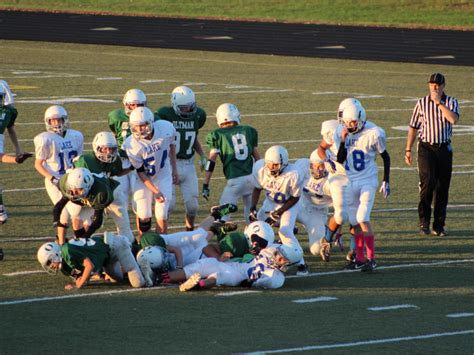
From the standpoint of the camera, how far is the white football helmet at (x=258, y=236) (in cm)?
1160

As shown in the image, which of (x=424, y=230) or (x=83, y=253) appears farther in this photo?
(x=424, y=230)

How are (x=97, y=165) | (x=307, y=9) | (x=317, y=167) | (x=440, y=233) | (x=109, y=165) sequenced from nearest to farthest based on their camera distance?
(x=97, y=165) < (x=109, y=165) < (x=317, y=167) < (x=440, y=233) < (x=307, y=9)

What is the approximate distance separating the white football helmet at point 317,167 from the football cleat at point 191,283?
271 centimetres

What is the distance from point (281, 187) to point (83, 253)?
246 centimetres

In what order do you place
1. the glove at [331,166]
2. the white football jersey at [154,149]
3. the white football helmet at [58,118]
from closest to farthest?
the glove at [331,166] → the white football jersey at [154,149] → the white football helmet at [58,118]

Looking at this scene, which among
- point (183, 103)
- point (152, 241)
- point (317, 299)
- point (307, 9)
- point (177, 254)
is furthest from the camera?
point (307, 9)

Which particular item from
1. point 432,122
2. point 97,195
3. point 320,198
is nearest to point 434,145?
point 432,122

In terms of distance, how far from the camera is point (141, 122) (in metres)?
12.9

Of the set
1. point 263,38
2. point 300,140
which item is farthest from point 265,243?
point 263,38

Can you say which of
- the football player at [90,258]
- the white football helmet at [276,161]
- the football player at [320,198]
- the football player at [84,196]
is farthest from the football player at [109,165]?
the football player at [320,198]

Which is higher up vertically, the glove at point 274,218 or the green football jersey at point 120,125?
the green football jersey at point 120,125

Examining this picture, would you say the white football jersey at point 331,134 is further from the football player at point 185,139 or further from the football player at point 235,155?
the football player at point 185,139

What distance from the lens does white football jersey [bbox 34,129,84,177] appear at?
42.7 feet

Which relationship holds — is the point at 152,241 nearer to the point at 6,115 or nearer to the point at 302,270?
the point at 302,270
